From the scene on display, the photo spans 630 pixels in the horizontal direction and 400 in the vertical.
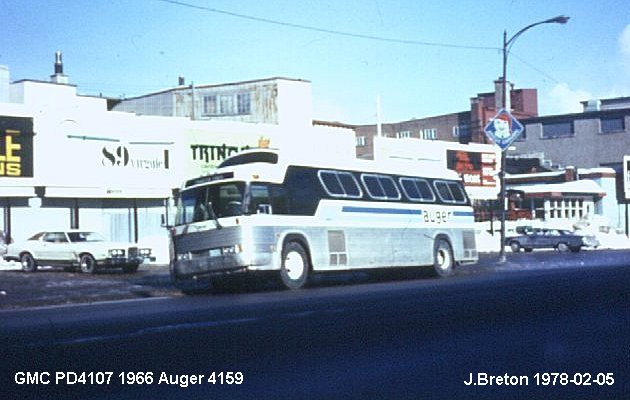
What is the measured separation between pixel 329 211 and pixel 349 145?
29.0 metres

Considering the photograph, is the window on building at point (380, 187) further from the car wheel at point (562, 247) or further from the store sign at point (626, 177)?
the store sign at point (626, 177)

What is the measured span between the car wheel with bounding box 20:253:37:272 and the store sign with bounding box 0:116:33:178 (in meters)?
6.39

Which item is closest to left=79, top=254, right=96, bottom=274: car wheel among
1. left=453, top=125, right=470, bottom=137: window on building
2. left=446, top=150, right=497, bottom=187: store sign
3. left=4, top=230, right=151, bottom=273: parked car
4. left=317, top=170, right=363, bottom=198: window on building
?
left=4, top=230, right=151, bottom=273: parked car

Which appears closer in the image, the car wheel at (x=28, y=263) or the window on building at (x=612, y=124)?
the car wheel at (x=28, y=263)

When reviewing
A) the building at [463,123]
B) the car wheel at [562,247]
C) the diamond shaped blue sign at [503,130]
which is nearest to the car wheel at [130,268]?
the diamond shaped blue sign at [503,130]

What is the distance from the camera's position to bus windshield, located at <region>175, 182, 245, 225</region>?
20.3 meters

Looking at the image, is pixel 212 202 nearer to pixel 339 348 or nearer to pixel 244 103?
pixel 339 348

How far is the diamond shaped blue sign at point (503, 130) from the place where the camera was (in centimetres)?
3438

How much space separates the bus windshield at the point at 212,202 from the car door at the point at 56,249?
967cm

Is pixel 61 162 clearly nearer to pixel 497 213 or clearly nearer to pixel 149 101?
pixel 149 101

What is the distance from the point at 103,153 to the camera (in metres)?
39.2

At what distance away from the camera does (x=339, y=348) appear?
9805 mm

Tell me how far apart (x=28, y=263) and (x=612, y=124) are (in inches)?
2401

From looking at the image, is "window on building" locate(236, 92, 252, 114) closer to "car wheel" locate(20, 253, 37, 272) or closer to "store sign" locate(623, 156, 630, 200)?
"car wheel" locate(20, 253, 37, 272)
